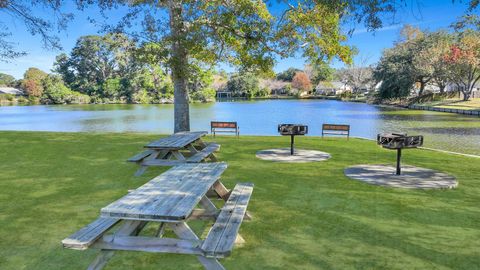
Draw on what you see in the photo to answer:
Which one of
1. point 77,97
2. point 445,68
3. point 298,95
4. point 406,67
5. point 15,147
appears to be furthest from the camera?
point 298,95

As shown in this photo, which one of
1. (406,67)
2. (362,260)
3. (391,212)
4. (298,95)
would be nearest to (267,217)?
(362,260)

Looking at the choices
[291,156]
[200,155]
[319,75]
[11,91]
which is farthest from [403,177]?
[11,91]

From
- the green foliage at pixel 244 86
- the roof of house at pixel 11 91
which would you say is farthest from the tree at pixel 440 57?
the roof of house at pixel 11 91

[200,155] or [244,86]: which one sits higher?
[244,86]

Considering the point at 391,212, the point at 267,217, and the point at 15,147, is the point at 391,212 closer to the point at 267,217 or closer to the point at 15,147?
the point at 267,217

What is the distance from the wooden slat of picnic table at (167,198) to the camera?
300 centimetres

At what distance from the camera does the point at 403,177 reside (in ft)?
25.4

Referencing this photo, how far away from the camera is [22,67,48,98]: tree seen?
8379 cm

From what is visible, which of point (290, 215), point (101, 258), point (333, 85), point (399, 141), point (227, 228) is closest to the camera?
point (101, 258)

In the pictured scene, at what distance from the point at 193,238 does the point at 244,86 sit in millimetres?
104864

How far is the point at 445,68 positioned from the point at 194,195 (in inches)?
2211

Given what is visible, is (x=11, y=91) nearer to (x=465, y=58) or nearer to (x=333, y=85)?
(x=333, y=85)

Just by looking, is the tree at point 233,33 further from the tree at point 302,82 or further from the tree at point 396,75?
the tree at point 302,82

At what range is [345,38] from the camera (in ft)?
49.2
